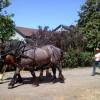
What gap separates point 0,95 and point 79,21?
33.6 m

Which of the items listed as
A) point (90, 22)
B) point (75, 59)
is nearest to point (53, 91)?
point (75, 59)

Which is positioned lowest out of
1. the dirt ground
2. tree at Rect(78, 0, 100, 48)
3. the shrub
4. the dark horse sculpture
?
the dirt ground

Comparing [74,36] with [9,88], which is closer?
[9,88]

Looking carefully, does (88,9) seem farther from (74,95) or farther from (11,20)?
(74,95)

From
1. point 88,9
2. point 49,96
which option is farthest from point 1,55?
point 88,9

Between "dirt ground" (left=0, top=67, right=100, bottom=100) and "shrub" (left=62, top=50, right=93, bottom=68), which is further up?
"shrub" (left=62, top=50, right=93, bottom=68)

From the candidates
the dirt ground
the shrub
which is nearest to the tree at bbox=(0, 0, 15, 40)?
the shrub

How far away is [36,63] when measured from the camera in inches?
563

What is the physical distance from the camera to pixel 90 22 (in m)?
41.8

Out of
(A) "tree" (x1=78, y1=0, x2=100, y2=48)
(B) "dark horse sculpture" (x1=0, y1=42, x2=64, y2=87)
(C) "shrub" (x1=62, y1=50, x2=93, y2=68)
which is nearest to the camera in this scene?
(B) "dark horse sculpture" (x1=0, y1=42, x2=64, y2=87)

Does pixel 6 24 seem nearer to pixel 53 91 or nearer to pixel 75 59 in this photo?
pixel 75 59

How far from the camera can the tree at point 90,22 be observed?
131 ft

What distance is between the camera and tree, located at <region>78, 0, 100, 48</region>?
1571 inches

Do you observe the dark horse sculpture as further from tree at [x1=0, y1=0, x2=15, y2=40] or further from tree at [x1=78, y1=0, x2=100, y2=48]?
tree at [x1=78, y1=0, x2=100, y2=48]
